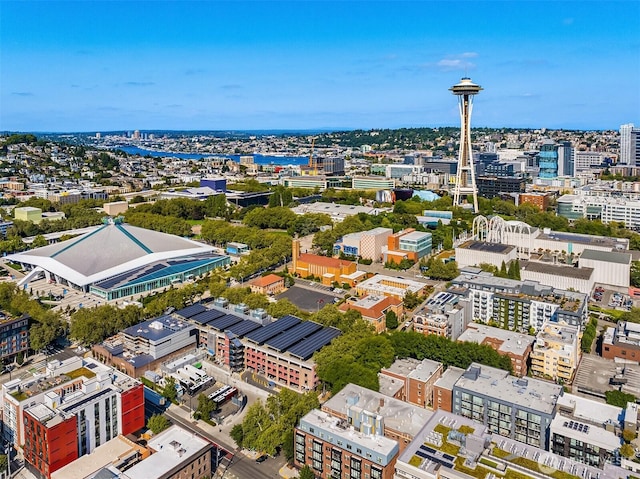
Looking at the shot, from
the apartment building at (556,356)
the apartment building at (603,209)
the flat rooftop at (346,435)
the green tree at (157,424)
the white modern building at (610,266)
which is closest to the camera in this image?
the flat rooftop at (346,435)

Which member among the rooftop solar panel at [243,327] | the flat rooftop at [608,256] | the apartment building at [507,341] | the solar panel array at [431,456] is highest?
the flat rooftop at [608,256]

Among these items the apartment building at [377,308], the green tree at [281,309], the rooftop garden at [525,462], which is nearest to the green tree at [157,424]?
the green tree at [281,309]

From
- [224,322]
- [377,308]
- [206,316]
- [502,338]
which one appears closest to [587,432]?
[502,338]

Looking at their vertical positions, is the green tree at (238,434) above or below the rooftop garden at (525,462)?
below

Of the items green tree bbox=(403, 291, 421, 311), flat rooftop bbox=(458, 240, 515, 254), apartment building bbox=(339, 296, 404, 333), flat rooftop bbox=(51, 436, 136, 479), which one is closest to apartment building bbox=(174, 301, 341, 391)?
apartment building bbox=(339, 296, 404, 333)

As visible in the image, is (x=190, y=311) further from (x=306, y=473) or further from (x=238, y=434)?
(x=306, y=473)

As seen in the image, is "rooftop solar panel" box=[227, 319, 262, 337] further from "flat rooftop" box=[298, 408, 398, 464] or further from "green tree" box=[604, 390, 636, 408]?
"green tree" box=[604, 390, 636, 408]

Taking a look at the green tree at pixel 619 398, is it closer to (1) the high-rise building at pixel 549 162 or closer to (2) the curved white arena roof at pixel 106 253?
(2) the curved white arena roof at pixel 106 253

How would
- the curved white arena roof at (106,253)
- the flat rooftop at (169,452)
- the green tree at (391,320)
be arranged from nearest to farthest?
the flat rooftop at (169,452)
the green tree at (391,320)
the curved white arena roof at (106,253)
